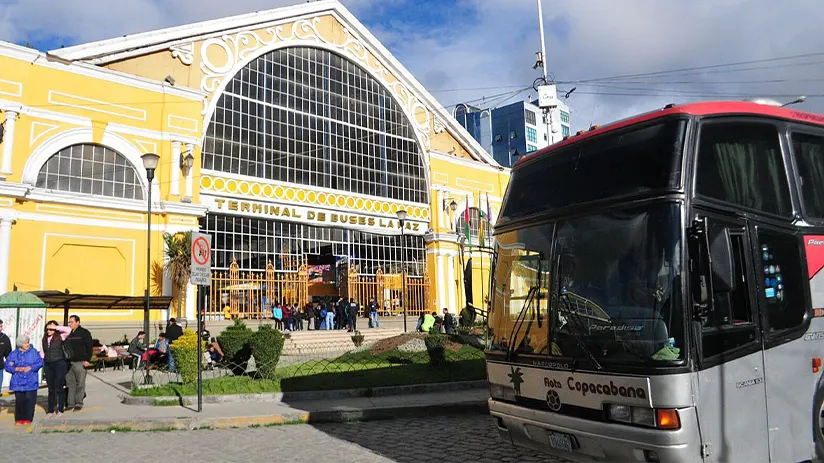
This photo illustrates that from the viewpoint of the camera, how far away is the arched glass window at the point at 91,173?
76.3ft

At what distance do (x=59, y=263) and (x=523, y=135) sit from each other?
60920 mm

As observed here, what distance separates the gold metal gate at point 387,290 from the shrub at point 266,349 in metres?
17.5

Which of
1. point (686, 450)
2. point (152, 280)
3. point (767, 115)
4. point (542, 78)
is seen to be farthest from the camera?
point (152, 280)

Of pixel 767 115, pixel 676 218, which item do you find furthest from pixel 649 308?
pixel 767 115

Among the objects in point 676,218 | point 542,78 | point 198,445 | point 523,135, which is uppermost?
point 523,135

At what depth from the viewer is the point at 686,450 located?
15.0ft

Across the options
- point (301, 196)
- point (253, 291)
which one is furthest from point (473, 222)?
point (253, 291)

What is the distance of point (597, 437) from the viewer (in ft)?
16.3

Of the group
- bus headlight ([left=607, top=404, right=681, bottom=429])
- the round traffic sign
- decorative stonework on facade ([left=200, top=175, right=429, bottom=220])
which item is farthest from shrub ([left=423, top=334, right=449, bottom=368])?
decorative stonework on facade ([left=200, top=175, right=429, bottom=220])

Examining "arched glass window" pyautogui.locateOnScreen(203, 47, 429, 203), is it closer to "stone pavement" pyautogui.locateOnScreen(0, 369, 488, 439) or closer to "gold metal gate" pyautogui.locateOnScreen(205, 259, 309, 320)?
"gold metal gate" pyautogui.locateOnScreen(205, 259, 309, 320)

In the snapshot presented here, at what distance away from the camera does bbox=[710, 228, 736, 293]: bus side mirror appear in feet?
Result: 15.3

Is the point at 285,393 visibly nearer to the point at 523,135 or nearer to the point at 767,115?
the point at 767,115

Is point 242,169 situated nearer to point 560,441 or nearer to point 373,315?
point 373,315

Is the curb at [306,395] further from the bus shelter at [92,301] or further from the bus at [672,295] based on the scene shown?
the bus at [672,295]
